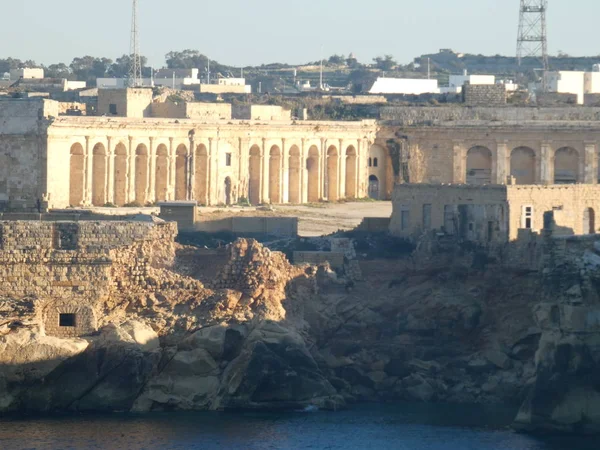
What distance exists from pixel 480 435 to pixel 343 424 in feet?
9.65

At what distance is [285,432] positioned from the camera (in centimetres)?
4844

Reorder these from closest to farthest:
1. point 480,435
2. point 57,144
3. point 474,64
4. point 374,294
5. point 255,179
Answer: point 480,435, point 374,294, point 57,144, point 255,179, point 474,64

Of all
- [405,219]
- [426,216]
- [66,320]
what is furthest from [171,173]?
[66,320]

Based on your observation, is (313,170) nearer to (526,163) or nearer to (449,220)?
(526,163)


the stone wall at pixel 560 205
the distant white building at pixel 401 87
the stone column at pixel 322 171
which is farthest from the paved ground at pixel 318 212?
the distant white building at pixel 401 87

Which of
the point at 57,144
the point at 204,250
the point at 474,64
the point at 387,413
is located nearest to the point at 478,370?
the point at 387,413

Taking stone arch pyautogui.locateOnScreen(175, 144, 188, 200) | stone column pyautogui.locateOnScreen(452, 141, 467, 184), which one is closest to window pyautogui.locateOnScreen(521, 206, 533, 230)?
stone arch pyautogui.locateOnScreen(175, 144, 188, 200)

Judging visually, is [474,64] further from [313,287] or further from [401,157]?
[313,287]

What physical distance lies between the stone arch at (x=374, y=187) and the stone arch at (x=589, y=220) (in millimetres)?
21215

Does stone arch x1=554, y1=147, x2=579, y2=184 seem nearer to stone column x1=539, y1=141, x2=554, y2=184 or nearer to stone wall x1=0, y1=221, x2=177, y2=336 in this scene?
stone column x1=539, y1=141, x2=554, y2=184

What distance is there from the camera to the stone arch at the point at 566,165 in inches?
2948

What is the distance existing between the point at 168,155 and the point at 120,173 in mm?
2164

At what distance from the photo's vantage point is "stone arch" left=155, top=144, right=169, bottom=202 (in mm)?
72500

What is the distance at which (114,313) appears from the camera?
52156 mm
